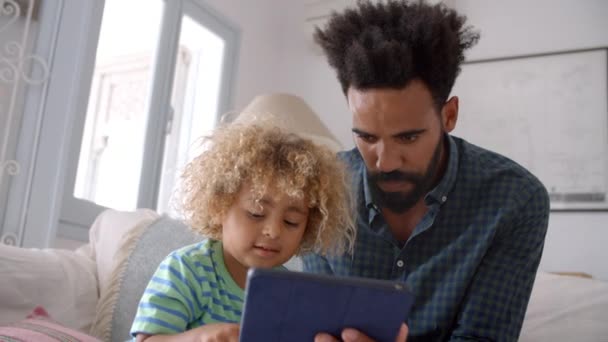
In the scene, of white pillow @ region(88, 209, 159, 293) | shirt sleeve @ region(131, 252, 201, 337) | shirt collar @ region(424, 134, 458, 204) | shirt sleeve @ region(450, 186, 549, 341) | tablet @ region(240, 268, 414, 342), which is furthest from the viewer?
white pillow @ region(88, 209, 159, 293)

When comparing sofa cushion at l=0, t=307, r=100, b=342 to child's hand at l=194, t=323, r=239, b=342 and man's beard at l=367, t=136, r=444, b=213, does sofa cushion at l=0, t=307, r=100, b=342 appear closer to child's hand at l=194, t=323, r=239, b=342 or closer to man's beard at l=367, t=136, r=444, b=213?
child's hand at l=194, t=323, r=239, b=342

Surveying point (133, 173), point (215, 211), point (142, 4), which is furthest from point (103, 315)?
point (142, 4)

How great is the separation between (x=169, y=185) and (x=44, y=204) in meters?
0.62

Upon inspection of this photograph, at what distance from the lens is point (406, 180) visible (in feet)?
3.75

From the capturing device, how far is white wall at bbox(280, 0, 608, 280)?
7.48ft

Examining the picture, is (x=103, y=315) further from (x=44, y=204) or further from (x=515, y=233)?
(x=515, y=233)

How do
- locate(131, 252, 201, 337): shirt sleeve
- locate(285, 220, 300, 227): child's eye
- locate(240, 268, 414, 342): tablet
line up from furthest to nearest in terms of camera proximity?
locate(285, 220, 300, 227): child's eye
locate(131, 252, 201, 337): shirt sleeve
locate(240, 268, 414, 342): tablet

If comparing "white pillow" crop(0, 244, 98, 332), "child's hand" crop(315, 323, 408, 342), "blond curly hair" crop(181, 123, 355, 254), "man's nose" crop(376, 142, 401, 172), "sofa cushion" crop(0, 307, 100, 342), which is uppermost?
"man's nose" crop(376, 142, 401, 172)

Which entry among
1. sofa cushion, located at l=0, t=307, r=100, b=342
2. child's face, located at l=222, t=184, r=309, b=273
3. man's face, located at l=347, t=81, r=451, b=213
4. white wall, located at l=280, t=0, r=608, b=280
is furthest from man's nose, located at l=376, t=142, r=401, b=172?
white wall, located at l=280, t=0, r=608, b=280

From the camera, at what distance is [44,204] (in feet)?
6.63

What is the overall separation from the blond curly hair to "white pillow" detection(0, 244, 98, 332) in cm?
50

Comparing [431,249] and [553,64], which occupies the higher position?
[553,64]

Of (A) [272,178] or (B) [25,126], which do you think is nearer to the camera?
(A) [272,178]

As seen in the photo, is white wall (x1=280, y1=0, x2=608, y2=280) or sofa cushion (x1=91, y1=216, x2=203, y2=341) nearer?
sofa cushion (x1=91, y1=216, x2=203, y2=341)
